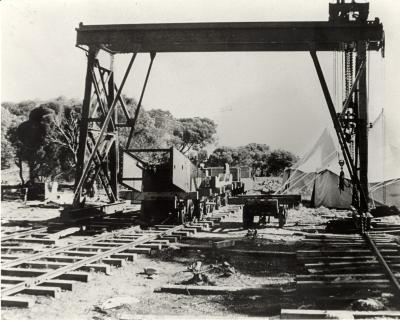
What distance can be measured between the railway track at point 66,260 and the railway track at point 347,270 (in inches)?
110

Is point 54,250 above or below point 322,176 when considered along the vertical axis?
below

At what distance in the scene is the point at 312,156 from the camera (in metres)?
22.0

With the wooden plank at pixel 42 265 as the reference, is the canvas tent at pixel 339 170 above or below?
above

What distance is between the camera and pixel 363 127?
35.0 ft

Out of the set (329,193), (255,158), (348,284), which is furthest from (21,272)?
(255,158)

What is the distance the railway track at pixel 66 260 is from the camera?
523 cm

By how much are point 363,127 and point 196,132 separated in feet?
171

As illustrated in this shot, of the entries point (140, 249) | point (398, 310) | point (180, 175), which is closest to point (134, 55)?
point (180, 175)

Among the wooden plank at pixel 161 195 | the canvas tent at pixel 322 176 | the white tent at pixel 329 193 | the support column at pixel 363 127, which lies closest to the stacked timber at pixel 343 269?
the support column at pixel 363 127

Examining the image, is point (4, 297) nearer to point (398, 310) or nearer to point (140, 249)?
point (140, 249)

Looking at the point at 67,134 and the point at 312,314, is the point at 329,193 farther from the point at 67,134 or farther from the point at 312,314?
the point at 67,134

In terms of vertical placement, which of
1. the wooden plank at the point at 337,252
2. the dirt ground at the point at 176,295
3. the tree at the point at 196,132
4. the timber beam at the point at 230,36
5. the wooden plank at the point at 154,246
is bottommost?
the dirt ground at the point at 176,295

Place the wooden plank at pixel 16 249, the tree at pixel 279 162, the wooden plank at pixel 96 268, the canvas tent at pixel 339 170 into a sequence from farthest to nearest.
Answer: the tree at pixel 279 162 → the canvas tent at pixel 339 170 → the wooden plank at pixel 16 249 → the wooden plank at pixel 96 268

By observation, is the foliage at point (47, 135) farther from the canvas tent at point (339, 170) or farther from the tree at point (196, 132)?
the tree at point (196, 132)
